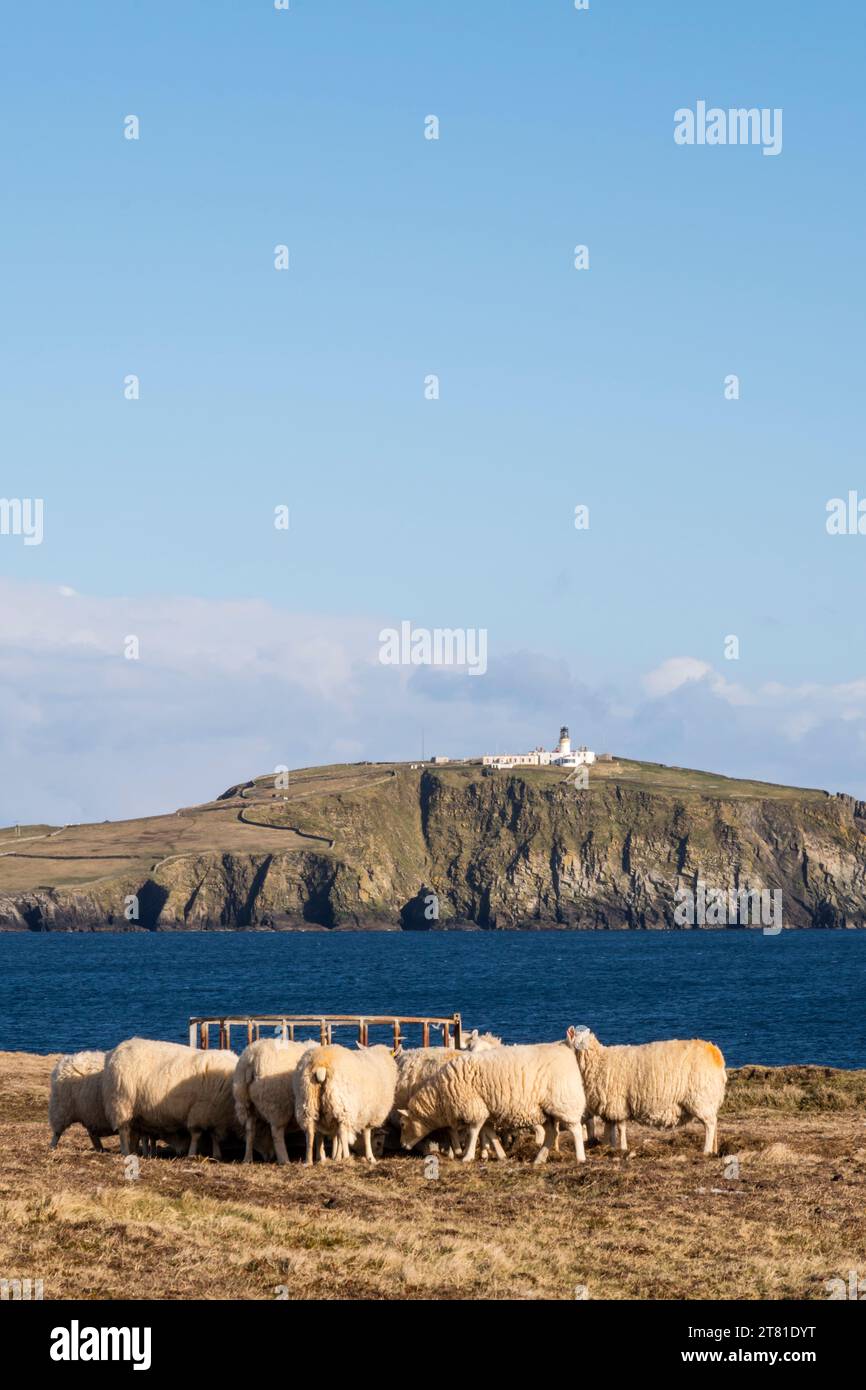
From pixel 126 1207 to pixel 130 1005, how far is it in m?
80.3

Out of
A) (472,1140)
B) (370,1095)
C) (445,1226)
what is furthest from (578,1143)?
(445,1226)

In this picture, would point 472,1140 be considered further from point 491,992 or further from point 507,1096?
point 491,992

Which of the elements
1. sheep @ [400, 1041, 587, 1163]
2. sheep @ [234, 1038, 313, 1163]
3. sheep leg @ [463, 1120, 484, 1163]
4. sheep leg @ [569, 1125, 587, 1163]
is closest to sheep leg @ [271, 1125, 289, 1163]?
sheep @ [234, 1038, 313, 1163]

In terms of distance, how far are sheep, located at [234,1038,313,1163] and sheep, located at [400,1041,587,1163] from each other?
2164 mm

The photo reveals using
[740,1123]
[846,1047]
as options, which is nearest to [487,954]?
[846,1047]

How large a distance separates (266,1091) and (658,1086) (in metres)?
6.43

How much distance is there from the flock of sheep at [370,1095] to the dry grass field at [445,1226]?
0.64 meters

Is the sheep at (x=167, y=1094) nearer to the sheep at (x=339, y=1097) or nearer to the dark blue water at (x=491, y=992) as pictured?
the sheep at (x=339, y=1097)

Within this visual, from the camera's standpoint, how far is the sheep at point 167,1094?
2625 cm

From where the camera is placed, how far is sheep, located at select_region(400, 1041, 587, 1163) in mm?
25688

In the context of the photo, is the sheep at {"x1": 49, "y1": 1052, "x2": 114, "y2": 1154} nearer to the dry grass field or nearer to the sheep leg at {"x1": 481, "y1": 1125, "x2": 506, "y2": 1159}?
the dry grass field

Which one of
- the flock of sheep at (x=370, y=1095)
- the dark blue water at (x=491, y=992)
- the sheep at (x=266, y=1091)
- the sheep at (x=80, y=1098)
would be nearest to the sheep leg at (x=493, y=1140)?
Result: the flock of sheep at (x=370, y=1095)
